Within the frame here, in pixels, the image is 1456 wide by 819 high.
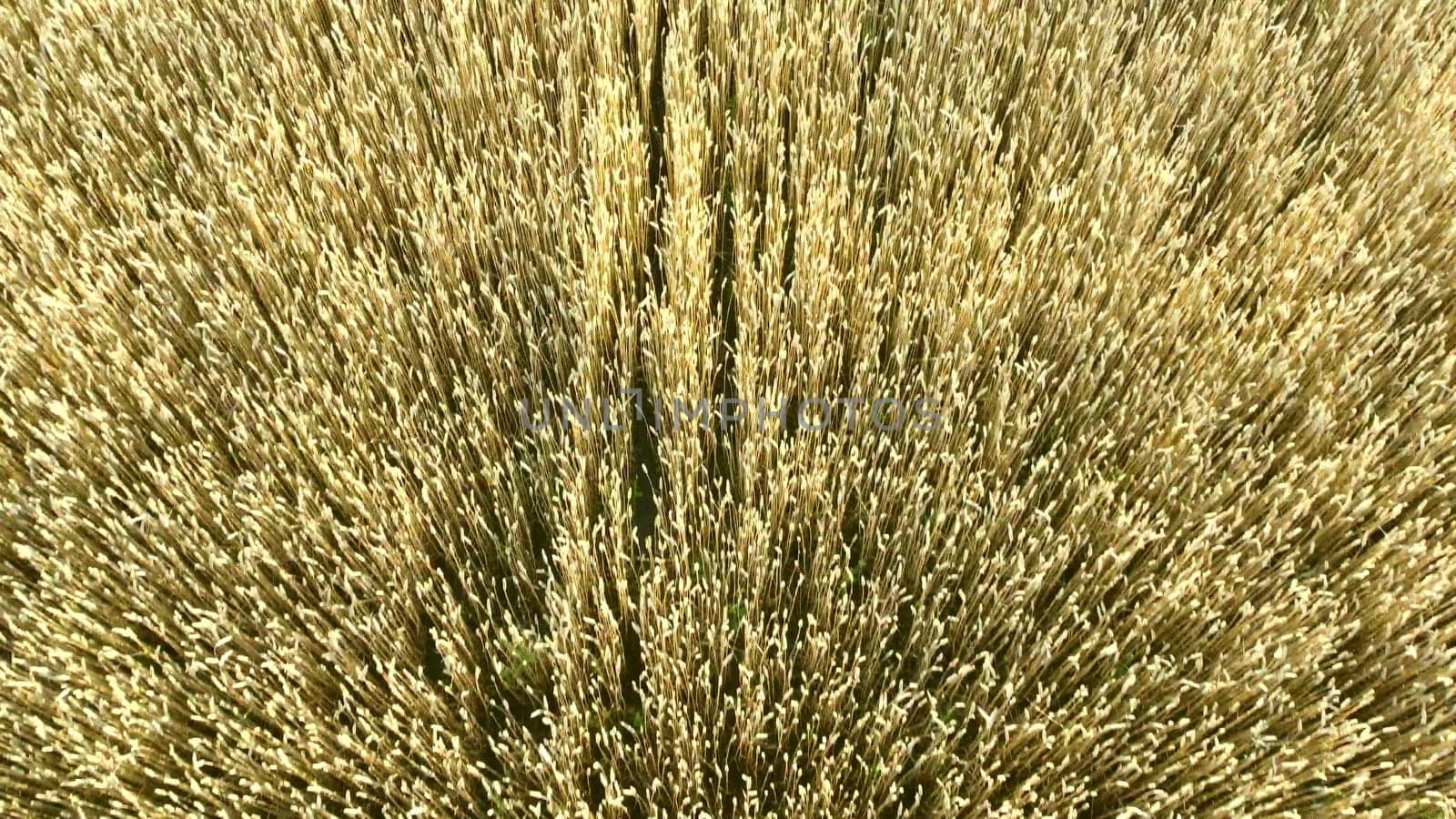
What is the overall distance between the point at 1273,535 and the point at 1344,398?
34cm

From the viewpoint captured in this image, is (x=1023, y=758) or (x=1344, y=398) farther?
(x=1344, y=398)

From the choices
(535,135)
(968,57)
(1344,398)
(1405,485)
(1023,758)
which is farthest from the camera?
(968,57)

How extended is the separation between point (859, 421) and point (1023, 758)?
2.23 feet

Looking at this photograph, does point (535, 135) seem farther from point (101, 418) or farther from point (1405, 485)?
point (1405, 485)

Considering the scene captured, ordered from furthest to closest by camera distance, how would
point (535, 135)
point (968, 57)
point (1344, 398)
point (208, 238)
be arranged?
point (968, 57) → point (535, 135) → point (208, 238) → point (1344, 398)

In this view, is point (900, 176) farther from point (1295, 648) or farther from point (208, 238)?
point (208, 238)

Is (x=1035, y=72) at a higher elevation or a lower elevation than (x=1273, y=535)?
higher

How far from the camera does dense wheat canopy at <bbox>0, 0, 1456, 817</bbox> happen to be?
4.47ft

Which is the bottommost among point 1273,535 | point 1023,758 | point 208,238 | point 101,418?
point 1023,758

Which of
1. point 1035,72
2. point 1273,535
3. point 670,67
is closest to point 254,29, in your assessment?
point 670,67

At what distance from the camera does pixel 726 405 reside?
1784mm

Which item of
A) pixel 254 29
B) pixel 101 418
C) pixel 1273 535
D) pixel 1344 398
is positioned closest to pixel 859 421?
pixel 1273 535

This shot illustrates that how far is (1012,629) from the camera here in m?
1.49

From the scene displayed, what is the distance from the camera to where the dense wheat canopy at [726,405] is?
1.36m
